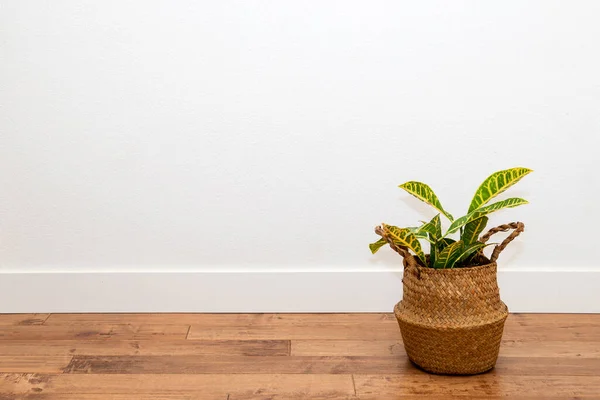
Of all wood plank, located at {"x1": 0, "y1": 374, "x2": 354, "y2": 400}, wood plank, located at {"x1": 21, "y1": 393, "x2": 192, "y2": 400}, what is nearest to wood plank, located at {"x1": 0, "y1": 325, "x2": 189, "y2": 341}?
wood plank, located at {"x1": 0, "y1": 374, "x2": 354, "y2": 400}

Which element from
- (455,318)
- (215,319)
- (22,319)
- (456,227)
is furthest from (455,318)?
(22,319)

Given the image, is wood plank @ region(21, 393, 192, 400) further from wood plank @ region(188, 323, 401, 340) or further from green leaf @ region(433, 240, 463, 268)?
green leaf @ region(433, 240, 463, 268)

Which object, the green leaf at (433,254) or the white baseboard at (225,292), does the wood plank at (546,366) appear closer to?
the green leaf at (433,254)

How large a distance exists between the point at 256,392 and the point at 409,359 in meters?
0.43

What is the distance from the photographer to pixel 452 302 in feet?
5.09

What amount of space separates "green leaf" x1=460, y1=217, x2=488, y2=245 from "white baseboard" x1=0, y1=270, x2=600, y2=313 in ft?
1.63

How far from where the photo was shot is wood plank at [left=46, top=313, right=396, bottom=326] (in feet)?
6.59

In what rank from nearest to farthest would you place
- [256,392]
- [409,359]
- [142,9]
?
1. [256,392]
2. [409,359]
3. [142,9]

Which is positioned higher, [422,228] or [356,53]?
[356,53]

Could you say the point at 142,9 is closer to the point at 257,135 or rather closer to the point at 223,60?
the point at 223,60

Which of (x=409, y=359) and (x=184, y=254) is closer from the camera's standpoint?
(x=409, y=359)

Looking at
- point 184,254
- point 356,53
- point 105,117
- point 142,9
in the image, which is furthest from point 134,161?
point 356,53

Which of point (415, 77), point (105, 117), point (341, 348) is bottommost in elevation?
point (341, 348)

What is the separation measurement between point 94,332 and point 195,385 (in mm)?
529
